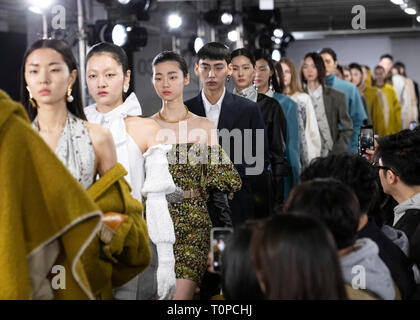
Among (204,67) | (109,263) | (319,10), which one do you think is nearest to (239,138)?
(204,67)

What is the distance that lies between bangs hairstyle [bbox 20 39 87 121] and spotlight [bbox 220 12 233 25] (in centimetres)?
674

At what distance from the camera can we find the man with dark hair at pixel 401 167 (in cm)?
237

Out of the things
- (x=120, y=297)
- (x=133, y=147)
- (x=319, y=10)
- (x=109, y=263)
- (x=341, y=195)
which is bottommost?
(x=120, y=297)

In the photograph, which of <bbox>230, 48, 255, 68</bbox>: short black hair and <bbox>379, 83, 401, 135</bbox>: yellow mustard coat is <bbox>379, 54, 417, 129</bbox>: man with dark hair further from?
<bbox>230, 48, 255, 68</bbox>: short black hair

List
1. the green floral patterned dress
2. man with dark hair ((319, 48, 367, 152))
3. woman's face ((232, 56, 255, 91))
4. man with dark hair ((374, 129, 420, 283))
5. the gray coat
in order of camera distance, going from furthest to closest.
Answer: man with dark hair ((319, 48, 367, 152)) < the gray coat < woman's face ((232, 56, 255, 91)) < the green floral patterned dress < man with dark hair ((374, 129, 420, 283))

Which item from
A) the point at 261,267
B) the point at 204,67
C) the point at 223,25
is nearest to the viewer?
the point at 261,267

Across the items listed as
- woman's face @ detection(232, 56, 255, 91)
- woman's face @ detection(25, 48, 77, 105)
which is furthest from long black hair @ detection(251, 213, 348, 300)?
woman's face @ detection(232, 56, 255, 91)

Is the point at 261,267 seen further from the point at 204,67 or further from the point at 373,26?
the point at 373,26

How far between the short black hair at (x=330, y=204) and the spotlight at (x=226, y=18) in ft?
23.2

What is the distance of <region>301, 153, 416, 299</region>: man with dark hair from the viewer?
1835mm

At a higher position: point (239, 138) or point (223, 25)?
point (223, 25)

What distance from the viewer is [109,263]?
5.65 ft

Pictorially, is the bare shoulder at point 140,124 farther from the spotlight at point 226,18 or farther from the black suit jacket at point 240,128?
the spotlight at point 226,18
